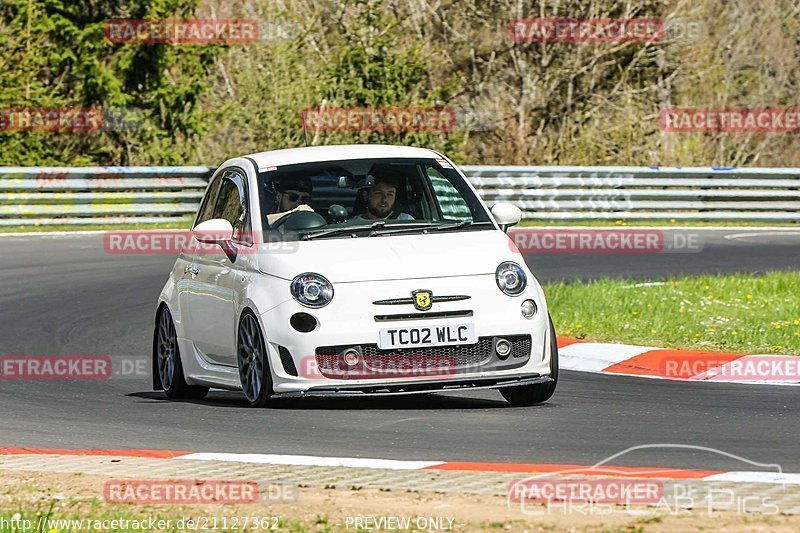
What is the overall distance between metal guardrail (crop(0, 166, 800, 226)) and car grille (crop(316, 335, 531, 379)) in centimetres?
1680

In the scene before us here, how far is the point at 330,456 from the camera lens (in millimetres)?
7543

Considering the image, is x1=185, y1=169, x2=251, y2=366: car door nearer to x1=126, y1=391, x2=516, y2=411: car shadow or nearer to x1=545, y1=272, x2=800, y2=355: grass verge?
x1=126, y1=391, x2=516, y2=411: car shadow

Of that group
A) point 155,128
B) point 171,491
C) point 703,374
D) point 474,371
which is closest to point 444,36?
point 155,128

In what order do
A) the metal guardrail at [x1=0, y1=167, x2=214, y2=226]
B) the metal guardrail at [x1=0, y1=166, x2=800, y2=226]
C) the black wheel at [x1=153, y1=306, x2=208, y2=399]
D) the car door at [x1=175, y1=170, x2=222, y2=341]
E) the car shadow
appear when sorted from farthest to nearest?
the metal guardrail at [x1=0, y1=166, x2=800, y2=226], the metal guardrail at [x1=0, y1=167, x2=214, y2=226], the black wheel at [x1=153, y1=306, x2=208, y2=399], the car door at [x1=175, y1=170, x2=222, y2=341], the car shadow

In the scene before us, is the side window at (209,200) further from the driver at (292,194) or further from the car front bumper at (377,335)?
the car front bumper at (377,335)

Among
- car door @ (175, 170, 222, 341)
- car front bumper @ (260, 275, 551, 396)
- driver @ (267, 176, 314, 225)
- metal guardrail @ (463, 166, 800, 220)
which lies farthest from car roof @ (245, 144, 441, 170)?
metal guardrail @ (463, 166, 800, 220)

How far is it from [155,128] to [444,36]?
26.9 ft

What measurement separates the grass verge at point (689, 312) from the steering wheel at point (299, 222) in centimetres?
378

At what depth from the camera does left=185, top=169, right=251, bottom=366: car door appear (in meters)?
9.71

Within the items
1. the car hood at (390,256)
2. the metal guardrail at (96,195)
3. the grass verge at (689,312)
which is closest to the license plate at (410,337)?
the car hood at (390,256)

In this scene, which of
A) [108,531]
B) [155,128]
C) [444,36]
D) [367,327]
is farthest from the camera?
[444,36]

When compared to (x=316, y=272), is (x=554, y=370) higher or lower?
lower

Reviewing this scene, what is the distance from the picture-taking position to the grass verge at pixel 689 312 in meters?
12.5

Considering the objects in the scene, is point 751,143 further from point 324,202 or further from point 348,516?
point 348,516
